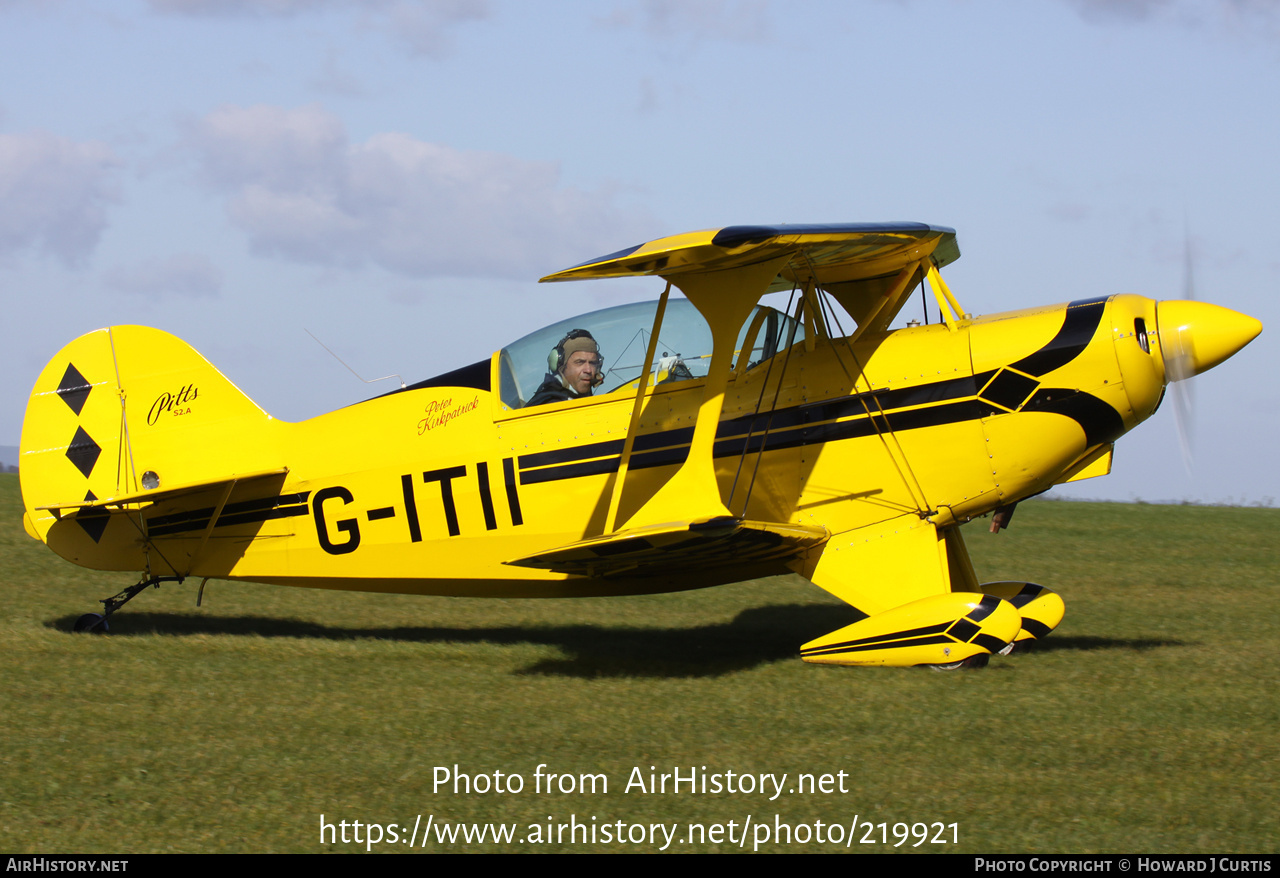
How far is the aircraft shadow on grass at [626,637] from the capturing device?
750cm

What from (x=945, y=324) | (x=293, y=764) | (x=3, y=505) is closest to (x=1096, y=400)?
(x=945, y=324)

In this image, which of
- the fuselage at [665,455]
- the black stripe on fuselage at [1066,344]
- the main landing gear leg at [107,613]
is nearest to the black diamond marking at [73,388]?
the fuselage at [665,455]

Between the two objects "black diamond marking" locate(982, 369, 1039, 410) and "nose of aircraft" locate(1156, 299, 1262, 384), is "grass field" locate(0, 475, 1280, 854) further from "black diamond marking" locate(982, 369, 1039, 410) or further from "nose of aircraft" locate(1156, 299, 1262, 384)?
"nose of aircraft" locate(1156, 299, 1262, 384)

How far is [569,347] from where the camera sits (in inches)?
305

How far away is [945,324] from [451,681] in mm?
3939

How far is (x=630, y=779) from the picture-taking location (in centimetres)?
512

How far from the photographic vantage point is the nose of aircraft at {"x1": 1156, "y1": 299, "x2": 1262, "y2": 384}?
6.65m

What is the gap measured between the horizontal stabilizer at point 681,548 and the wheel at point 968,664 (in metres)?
1.09

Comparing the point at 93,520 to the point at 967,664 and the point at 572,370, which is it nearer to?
the point at 572,370

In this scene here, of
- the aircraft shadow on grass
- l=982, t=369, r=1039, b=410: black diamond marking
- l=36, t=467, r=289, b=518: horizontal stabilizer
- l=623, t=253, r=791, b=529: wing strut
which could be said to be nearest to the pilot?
l=623, t=253, r=791, b=529: wing strut

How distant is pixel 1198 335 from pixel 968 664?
242 cm

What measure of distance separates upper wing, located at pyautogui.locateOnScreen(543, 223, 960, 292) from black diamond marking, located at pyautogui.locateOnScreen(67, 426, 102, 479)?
4592 millimetres
